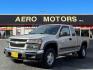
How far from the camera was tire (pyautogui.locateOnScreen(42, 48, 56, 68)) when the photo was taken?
Answer: 11.8 m

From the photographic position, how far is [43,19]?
2393 inches

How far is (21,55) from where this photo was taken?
11.7 m

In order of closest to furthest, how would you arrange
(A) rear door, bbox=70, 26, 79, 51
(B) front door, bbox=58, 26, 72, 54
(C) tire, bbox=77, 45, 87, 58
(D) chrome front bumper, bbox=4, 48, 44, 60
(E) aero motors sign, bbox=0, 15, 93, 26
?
(D) chrome front bumper, bbox=4, 48, 44, 60 → (B) front door, bbox=58, 26, 72, 54 → (A) rear door, bbox=70, 26, 79, 51 → (C) tire, bbox=77, 45, 87, 58 → (E) aero motors sign, bbox=0, 15, 93, 26

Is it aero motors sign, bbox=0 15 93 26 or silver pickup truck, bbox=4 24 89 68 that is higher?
aero motors sign, bbox=0 15 93 26

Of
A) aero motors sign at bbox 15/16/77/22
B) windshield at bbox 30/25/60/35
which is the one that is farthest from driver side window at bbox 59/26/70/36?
aero motors sign at bbox 15/16/77/22

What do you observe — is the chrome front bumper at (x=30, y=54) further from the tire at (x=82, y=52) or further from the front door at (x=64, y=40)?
the tire at (x=82, y=52)

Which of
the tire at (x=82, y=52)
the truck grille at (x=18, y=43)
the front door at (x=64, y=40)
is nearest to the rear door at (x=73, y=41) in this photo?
the front door at (x=64, y=40)

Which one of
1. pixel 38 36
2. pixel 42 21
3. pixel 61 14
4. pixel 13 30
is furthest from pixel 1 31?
pixel 38 36

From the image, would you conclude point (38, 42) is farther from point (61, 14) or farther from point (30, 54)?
point (61, 14)

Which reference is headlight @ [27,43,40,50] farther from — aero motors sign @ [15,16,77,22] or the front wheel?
aero motors sign @ [15,16,77,22]

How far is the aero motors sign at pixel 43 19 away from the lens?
60031 mm

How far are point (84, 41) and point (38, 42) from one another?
513 centimetres

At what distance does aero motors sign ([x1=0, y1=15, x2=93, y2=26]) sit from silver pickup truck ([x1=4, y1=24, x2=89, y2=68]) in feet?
151

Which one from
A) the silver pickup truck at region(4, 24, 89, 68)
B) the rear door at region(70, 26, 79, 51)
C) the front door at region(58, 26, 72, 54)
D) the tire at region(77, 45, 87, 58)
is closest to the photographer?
the silver pickup truck at region(4, 24, 89, 68)
